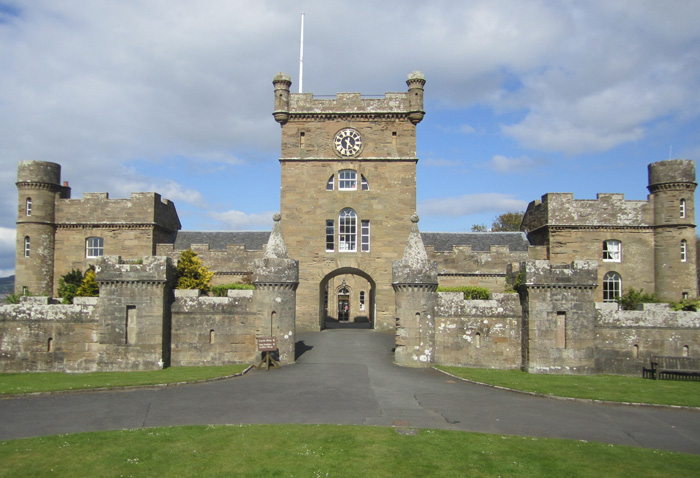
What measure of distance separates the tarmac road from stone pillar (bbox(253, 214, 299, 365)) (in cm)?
271

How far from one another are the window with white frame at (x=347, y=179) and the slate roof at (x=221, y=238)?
8.22 m

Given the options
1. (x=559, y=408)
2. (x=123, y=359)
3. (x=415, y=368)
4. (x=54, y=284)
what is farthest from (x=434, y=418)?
(x=54, y=284)

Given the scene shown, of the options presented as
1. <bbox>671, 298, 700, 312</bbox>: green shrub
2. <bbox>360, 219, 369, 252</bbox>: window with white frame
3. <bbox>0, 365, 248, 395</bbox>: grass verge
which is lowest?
<bbox>0, 365, 248, 395</bbox>: grass verge

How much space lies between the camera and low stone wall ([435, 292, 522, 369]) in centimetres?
2159

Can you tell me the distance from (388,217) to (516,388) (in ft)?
57.8

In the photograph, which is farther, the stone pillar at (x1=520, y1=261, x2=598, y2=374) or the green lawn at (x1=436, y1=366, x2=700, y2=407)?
the stone pillar at (x1=520, y1=261, x2=598, y2=374)

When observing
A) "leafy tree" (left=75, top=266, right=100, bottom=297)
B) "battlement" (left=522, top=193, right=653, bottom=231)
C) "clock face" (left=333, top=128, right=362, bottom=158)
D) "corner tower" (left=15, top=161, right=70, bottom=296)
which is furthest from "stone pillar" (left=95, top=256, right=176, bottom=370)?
"battlement" (left=522, top=193, right=653, bottom=231)

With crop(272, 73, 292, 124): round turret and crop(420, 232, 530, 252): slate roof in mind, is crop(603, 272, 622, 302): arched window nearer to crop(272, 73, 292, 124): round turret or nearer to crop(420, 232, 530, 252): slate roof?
crop(420, 232, 530, 252): slate roof

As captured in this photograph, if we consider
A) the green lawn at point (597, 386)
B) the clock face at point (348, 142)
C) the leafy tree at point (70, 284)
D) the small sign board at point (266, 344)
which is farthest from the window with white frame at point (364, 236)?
the leafy tree at point (70, 284)

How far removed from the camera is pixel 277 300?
72.2 feet

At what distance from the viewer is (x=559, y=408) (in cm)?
1505

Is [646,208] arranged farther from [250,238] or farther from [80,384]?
[80,384]

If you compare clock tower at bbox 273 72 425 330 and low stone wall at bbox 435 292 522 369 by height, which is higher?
clock tower at bbox 273 72 425 330

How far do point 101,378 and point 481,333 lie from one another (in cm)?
1408
